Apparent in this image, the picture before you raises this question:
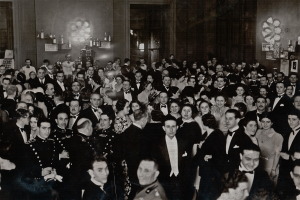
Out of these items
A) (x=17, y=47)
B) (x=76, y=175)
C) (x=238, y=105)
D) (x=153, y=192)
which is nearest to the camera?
(x=153, y=192)

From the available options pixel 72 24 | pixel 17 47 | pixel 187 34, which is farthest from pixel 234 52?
pixel 17 47

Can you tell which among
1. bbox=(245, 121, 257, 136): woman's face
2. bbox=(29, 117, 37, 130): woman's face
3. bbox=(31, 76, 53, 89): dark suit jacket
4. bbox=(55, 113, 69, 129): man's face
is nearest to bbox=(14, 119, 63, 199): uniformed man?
bbox=(29, 117, 37, 130): woman's face

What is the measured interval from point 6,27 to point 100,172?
14.2m

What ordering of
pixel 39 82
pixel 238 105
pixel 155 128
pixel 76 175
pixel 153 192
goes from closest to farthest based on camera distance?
pixel 153 192, pixel 76 175, pixel 155 128, pixel 238 105, pixel 39 82

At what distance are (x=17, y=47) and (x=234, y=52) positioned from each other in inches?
312

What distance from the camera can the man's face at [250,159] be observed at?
17.5 feet

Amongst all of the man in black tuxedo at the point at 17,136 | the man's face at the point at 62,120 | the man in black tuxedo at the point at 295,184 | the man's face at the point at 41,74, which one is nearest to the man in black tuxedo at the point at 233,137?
the man in black tuxedo at the point at 295,184

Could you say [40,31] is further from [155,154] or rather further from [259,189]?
[259,189]

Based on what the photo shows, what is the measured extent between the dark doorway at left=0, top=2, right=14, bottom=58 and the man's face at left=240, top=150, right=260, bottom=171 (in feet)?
46.3

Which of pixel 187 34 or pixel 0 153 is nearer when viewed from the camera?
pixel 0 153

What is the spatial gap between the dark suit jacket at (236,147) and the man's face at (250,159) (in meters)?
0.32

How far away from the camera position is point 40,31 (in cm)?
1825

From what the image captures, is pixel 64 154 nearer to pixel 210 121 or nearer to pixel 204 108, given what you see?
pixel 210 121

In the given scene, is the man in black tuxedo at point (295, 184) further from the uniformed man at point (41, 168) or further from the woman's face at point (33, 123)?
the woman's face at point (33, 123)
